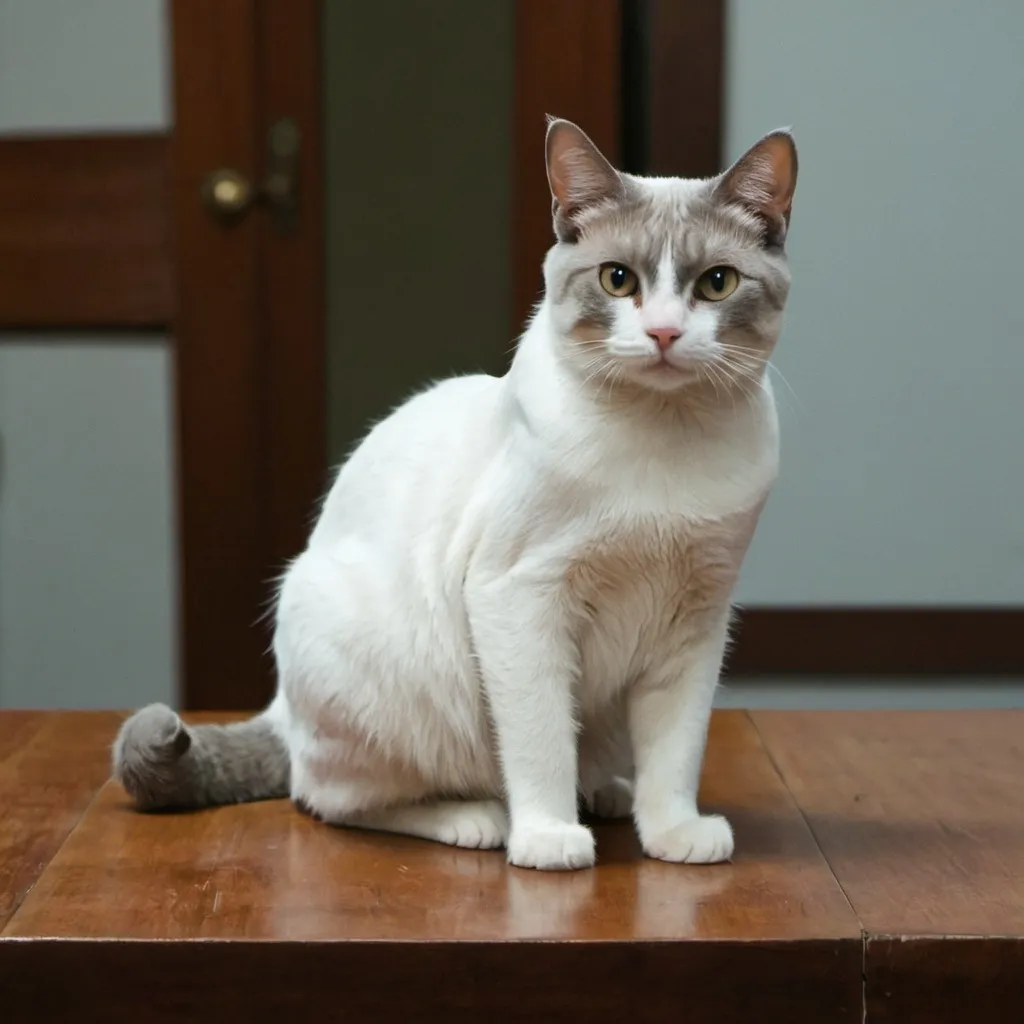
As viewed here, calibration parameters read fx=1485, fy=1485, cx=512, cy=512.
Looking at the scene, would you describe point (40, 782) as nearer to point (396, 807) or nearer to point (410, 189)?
point (396, 807)

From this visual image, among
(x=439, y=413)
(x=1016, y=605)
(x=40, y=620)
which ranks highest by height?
(x=439, y=413)

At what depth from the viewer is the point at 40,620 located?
2389mm

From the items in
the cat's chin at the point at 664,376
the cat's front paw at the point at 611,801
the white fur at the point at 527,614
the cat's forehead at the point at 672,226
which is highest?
the cat's forehead at the point at 672,226

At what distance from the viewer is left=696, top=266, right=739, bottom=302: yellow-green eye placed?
104 centimetres

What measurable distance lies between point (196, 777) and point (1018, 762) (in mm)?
759

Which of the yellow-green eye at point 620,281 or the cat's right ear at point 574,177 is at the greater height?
the cat's right ear at point 574,177

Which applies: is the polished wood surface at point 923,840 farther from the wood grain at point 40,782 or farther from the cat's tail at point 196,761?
the wood grain at point 40,782

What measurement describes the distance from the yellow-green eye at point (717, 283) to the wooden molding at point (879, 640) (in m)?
1.03

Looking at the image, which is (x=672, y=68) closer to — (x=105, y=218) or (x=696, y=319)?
(x=105, y=218)

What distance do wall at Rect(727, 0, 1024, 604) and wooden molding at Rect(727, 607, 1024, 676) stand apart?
3 centimetres

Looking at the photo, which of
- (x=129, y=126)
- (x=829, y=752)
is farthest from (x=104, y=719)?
(x=129, y=126)

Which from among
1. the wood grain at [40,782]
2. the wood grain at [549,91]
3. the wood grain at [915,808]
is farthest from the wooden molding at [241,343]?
the wood grain at [915,808]

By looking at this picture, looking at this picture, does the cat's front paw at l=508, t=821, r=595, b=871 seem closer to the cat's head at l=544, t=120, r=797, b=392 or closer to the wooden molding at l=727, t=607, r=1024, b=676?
the cat's head at l=544, t=120, r=797, b=392

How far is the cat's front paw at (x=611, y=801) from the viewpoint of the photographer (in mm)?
1230
